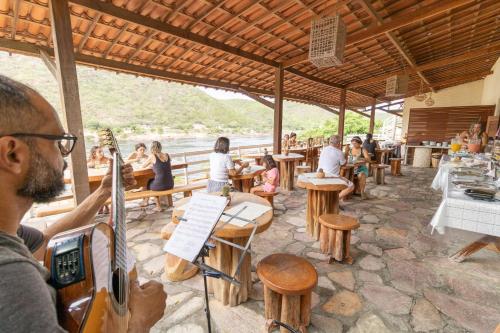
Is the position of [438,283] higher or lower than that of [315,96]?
lower

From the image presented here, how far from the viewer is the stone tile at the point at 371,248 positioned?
119 inches

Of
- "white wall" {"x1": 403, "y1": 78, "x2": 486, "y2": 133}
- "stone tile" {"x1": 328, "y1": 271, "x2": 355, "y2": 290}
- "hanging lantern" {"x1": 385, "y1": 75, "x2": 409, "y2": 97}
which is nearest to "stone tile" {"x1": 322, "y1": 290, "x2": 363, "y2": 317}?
"stone tile" {"x1": 328, "y1": 271, "x2": 355, "y2": 290}

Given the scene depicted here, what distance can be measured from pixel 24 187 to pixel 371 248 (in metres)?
3.59

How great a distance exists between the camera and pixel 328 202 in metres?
3.46

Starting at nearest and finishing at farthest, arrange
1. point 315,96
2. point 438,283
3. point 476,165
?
point 438,283 → point 476,165 → point 315,96

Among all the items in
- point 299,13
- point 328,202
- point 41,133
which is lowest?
point 328,202

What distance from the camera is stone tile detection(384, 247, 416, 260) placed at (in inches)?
115

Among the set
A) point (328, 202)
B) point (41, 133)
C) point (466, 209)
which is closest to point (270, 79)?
point (328, 202)

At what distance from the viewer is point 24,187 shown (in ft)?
2.17

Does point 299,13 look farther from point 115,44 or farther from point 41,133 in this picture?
point 41,133

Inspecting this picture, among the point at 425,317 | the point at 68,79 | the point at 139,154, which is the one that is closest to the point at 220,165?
the point at 68,79

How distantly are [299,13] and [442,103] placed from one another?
13.1 meters

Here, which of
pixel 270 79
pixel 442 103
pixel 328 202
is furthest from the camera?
pixel 442 103

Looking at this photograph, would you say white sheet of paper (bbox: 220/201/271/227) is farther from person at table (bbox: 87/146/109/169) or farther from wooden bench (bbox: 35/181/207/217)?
person at table (bbox: 87/146/109/169)
